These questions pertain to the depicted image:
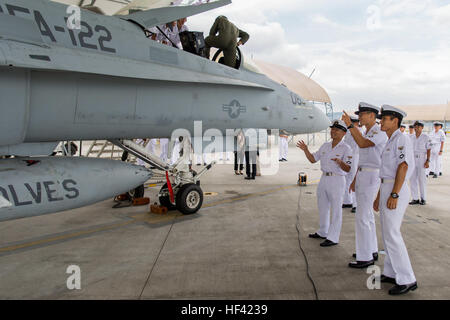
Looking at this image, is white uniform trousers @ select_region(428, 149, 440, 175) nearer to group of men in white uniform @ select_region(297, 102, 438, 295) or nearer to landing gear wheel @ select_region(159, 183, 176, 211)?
group of men in white uniform @ select_region(297, 102, 438, 295)

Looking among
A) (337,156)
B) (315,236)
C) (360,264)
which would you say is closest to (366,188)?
(337,156)

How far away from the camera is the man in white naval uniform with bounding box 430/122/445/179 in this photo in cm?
1135

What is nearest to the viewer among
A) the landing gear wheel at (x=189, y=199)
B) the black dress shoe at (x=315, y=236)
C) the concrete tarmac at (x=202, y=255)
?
the concrete tarmac at (x=202, y=255)

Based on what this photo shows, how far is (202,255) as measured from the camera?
13.7ft

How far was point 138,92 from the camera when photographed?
14.0 ft

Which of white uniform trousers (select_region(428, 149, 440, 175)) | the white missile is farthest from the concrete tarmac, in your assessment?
white uniform trousers (select_region(428, 149, 440, 175))

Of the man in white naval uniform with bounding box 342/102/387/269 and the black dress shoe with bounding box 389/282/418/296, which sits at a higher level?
the man in white naval uniform with bounding box 342/102/387/269

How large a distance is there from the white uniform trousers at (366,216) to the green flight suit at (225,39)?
3.37 metres

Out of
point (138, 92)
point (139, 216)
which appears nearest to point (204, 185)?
point (139, 216)

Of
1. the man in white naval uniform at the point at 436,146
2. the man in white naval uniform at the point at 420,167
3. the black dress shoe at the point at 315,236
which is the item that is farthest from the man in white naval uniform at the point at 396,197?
the man in white naval uniform at the point at 436,146

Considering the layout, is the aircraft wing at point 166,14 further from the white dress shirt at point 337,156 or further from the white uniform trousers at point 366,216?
the white uniform trousers at point 366,216

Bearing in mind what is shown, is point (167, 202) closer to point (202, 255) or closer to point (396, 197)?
point (202, 255)

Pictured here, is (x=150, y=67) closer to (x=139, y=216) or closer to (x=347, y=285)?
(x=139, y=216)

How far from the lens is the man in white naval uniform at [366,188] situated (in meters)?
3.80
